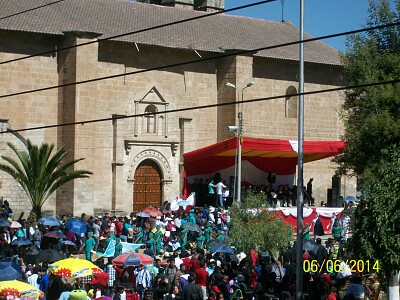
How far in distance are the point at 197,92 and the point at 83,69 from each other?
6.82 meters

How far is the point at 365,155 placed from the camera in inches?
1043

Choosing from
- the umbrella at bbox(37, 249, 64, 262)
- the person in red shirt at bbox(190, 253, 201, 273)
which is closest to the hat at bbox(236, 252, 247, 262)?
the person in red shirt at bbox(190, 253, 201, 273)

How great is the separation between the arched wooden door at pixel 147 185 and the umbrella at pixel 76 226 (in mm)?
14016

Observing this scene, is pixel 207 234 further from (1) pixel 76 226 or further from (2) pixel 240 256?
(1) pixel 76 226

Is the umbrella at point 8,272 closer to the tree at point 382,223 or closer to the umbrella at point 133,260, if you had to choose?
the umbrella at point 133,260

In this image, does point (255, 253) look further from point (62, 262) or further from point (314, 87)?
point (314, 87)

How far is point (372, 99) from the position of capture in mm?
26938

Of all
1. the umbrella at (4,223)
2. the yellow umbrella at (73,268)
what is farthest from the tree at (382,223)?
the umbrella at (4,223)

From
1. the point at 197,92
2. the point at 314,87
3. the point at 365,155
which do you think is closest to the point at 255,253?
the point at 365,155

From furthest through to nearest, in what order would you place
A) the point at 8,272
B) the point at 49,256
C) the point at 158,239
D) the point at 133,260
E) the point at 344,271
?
the point at 158,239 → the point at 344,271 → the point at 49,256 → the point at 133,260 → the point at 8,272

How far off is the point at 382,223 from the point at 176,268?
7.33m

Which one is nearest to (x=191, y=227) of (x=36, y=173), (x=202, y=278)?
(x=36, y=173)

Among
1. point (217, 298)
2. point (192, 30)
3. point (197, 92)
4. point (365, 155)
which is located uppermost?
point (192, 30)

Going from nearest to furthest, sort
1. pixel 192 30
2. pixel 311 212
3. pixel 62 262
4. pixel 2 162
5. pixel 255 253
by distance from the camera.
Result: pixel 62 262 < pixel 255 253 < pixel 311 212 < pixel 2 162 < pixel 192 30
